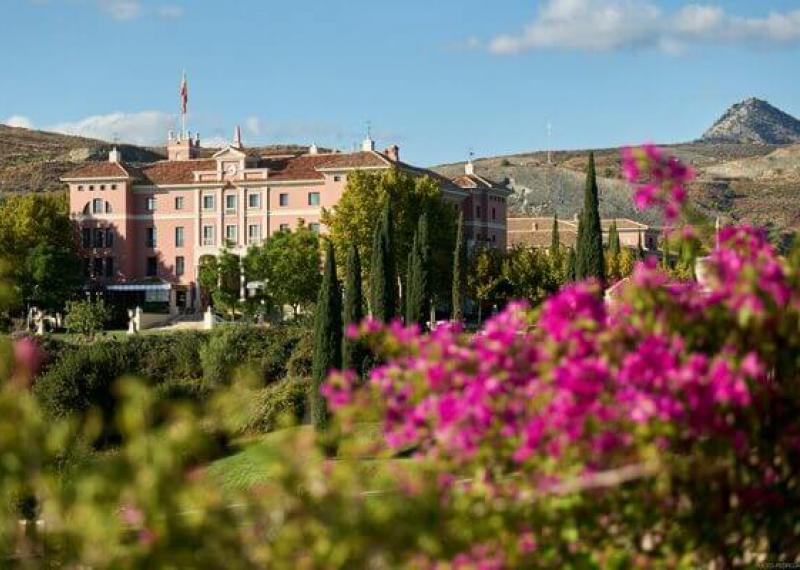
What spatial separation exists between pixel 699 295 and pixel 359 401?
179cm

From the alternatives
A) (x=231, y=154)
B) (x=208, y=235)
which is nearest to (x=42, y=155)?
(x=208, y=235)

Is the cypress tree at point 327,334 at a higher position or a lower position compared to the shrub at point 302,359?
higher

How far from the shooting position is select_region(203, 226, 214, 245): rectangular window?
217 feet

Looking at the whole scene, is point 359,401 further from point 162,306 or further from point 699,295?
point 162,306

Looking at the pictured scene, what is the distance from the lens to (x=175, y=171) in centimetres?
6781

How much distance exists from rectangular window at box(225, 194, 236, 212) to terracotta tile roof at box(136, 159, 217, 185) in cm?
212

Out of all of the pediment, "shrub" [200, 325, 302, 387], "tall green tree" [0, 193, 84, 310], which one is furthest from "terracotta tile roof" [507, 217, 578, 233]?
"shrub" [200, 325, 302, 387]

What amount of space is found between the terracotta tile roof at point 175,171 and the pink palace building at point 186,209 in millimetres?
50

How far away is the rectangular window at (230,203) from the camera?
65.5 meters

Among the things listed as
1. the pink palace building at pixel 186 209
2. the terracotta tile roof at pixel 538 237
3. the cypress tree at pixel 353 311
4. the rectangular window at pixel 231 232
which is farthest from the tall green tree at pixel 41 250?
the terracotta tile roof at pixel 538 237

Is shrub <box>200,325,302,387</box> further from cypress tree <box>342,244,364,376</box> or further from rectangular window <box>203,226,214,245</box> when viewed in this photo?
rectangular window <box>203,226,214,245</box>

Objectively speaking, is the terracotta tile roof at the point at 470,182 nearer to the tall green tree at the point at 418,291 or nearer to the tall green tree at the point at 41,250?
the tall green tree at the point at 41,250

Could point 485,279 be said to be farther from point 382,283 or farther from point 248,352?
point 382,283

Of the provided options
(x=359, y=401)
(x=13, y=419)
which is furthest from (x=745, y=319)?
(x=13, y=419)
